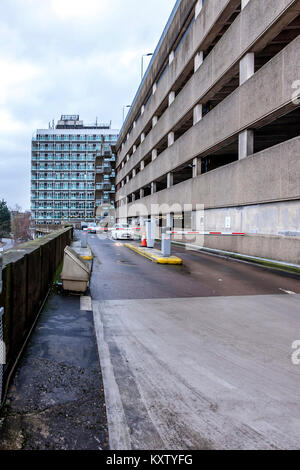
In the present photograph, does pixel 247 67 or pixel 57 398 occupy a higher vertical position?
pixel 247 67

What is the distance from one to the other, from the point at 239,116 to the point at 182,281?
428 inches

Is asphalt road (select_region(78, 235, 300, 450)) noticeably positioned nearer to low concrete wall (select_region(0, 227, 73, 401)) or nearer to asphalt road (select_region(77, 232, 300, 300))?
asphalt road (select_region(77, 232, 300, 300))

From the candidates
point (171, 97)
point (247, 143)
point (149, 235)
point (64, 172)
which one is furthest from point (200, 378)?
point (64, 172)

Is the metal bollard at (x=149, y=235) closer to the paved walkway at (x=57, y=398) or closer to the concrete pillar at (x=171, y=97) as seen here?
the paved walkway at (x=57, y=398)

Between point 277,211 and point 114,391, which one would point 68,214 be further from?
point 114,391

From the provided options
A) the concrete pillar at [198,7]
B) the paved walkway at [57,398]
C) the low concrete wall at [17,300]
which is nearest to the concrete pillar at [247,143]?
the concrete pillar at [198,7]

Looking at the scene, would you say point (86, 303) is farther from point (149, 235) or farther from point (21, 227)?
point (21, 227)

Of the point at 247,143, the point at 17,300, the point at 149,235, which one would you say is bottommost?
the point at 17,300

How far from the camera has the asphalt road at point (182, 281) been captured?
7.63 m

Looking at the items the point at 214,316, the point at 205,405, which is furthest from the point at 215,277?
the point at 205,405

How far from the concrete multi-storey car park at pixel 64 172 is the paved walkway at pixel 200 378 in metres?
93.2

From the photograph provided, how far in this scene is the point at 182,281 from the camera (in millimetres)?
9141

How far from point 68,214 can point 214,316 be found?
94518 mm

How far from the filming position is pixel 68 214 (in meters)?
95.4
